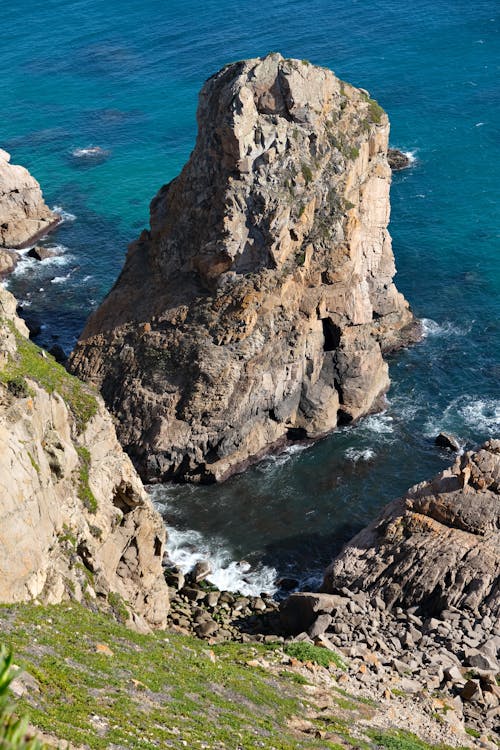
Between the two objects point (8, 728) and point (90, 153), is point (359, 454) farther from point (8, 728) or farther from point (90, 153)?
point (90, 153)

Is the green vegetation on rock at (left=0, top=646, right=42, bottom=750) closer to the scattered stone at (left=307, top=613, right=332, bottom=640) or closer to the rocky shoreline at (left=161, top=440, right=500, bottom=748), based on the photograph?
the rocky shoreline at (left=161, top=440, right=500, bottom=748)

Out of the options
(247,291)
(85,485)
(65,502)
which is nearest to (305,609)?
(85,485)

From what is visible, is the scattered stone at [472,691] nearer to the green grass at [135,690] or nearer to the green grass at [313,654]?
the green grass at [313,654]

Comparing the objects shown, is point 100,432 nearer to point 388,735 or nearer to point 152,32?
point 388,735

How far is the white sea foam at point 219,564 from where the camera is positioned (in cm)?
5694

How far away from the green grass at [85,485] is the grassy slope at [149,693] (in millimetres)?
6023

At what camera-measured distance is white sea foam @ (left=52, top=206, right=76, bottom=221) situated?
10448 centimetres

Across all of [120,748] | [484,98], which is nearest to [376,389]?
[120,748]

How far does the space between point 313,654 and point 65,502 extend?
15.4 metres

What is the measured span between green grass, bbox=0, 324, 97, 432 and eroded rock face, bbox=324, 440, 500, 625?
62.6 ft

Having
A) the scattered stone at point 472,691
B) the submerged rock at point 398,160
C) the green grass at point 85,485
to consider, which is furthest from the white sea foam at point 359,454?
the submerged rock at point 398,160

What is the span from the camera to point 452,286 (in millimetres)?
86000

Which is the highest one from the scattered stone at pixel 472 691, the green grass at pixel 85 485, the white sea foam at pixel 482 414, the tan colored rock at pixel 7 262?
the tan colored rock at pixel 7 262

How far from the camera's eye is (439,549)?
52.4 meters
